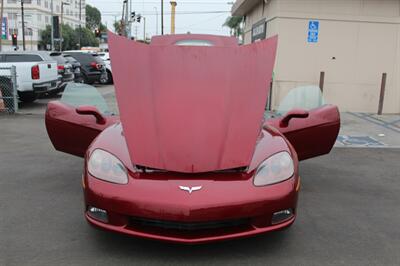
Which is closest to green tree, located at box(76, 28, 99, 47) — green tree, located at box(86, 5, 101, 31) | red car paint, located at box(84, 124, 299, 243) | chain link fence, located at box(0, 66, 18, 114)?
green tree, located at box(86, 5, 101, 31)

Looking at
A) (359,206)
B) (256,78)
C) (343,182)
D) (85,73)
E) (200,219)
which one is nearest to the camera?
(200,219)

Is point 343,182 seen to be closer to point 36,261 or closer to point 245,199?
point 245,199

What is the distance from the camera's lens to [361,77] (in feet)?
40.4

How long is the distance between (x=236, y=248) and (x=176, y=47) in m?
1.80

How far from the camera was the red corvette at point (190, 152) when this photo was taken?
305cm

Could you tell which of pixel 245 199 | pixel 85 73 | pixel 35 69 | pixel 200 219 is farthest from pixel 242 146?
pixel 85 73

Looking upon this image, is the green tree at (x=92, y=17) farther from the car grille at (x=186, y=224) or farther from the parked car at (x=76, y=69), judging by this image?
the car grille at (x=186, y=224)

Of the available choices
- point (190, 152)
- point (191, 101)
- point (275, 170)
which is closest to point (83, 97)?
point (191, 101)

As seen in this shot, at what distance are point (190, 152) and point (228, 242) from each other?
83cm

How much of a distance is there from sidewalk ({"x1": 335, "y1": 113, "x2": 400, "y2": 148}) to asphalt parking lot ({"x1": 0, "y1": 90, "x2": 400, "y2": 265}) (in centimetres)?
175

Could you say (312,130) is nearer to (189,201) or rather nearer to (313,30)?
(189,201)

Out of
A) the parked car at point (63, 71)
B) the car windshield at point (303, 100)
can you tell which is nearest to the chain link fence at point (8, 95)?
the parked car at point (63, 71)

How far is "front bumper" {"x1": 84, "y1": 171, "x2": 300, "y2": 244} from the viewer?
2.99 metres

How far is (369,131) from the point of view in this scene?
9.30 metres
